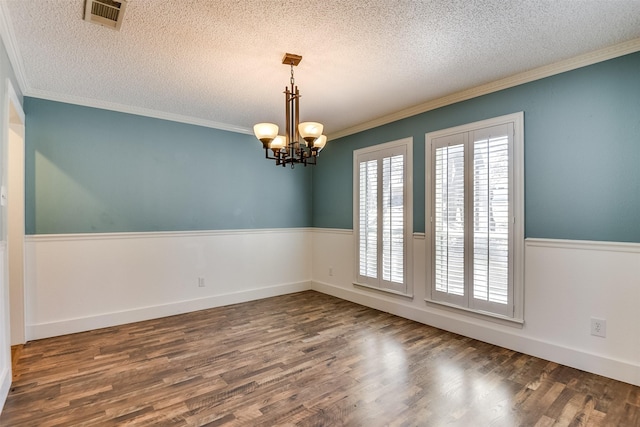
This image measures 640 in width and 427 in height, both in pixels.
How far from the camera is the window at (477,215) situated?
305 cm

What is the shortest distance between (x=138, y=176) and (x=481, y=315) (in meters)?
4.26

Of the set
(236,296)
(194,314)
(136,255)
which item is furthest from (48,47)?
(236,296)

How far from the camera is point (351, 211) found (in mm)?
4875

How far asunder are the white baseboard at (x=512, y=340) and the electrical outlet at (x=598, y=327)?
0.17 m

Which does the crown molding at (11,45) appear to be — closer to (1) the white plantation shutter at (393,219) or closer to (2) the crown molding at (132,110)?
(2) the crown molding at (132,110)

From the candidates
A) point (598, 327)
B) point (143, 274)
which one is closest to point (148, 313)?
point (143, 274)

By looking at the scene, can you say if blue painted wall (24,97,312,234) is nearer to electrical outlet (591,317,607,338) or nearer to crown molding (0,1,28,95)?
crown molding (0,1,28,95)

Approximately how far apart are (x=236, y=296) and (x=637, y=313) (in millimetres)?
4330

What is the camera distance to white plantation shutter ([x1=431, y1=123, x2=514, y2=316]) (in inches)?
122

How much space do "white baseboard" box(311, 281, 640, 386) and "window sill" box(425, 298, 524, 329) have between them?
2.5 inches

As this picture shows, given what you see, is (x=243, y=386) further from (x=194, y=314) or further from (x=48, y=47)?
(x=48, y=47)

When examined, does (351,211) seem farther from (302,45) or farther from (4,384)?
(4,384)

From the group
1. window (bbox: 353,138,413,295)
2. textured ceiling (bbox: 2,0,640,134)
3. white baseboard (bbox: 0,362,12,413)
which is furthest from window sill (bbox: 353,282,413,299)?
white baseboard (bbox: 0,362,12,413)

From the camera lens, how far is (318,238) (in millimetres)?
5520
